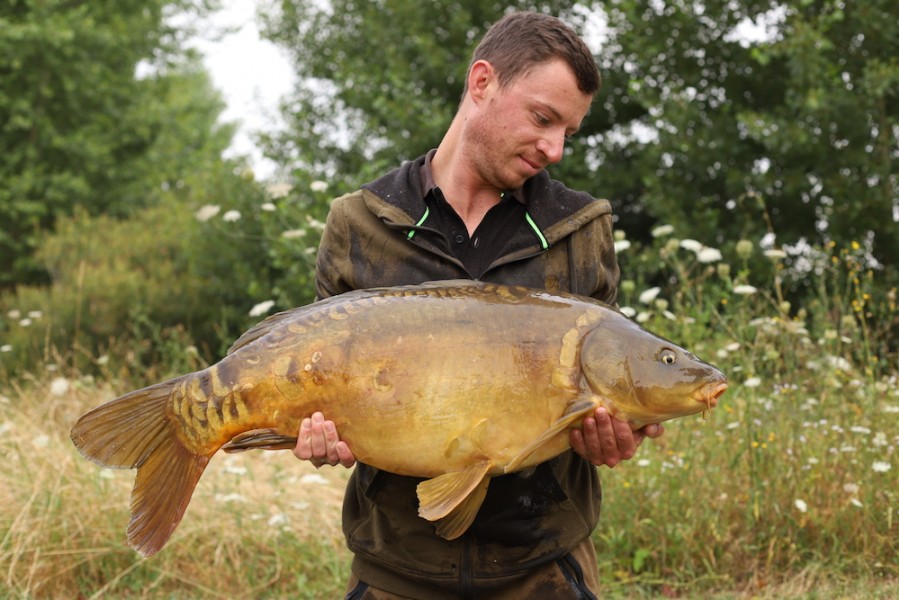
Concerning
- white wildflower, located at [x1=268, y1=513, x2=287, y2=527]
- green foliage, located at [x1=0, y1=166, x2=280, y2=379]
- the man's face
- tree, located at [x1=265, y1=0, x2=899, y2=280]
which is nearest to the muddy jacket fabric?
the man's face

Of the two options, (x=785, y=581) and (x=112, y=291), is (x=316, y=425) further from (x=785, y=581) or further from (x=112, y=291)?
(x=112, y=291)

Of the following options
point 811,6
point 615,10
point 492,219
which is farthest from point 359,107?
point 492,219

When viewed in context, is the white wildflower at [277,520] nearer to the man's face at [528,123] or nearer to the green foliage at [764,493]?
the green foliage at [764,493]

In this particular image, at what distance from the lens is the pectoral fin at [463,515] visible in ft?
8.05

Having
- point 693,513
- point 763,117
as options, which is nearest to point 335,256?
point 693,513

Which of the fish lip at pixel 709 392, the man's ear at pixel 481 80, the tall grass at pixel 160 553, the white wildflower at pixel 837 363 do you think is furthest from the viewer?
the tall grass at pixel 160 553

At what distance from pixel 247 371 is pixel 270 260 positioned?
8882 millimetres

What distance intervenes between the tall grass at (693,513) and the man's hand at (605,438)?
2280 mm

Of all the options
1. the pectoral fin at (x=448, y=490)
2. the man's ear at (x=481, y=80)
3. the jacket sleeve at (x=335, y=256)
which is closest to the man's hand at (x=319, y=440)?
the pectoral fin at (x=448, y=490)

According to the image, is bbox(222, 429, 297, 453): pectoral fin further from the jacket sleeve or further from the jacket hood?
the jacket hood

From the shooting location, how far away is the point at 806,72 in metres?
8.96

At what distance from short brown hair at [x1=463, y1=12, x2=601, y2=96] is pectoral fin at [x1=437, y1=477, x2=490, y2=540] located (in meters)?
1.04

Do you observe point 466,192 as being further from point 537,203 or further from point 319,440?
point 319,440

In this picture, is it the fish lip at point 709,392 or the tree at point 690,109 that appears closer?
the fish lip at point 709,392
